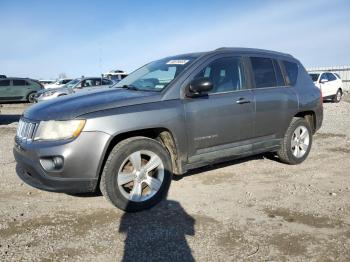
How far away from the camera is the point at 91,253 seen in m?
3.24

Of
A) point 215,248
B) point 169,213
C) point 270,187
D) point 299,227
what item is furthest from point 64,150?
point 270,187

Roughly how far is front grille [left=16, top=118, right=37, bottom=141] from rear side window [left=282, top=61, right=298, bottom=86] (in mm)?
3864

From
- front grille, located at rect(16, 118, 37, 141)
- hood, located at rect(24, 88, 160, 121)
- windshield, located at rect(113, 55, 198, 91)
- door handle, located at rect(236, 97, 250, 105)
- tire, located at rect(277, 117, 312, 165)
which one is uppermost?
windshield, located at rect(113, 55, 198, 91)

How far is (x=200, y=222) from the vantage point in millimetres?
3869

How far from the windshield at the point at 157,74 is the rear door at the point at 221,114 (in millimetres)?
280

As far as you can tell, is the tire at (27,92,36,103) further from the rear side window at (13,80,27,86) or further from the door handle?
the door handle

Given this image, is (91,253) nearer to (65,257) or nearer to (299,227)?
(65,257)

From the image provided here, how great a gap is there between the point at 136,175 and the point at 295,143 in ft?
10.1

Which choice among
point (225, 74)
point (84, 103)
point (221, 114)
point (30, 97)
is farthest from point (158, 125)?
point (30, 97)

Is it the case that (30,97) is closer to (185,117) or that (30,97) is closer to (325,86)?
(325,86)

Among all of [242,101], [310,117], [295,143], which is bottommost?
[295,143]

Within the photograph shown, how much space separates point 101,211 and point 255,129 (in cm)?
240

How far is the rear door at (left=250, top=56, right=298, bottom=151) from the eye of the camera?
5305mm

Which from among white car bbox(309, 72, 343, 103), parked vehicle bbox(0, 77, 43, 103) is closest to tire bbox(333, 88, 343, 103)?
white car bbox(309, 72, 343, 103)
